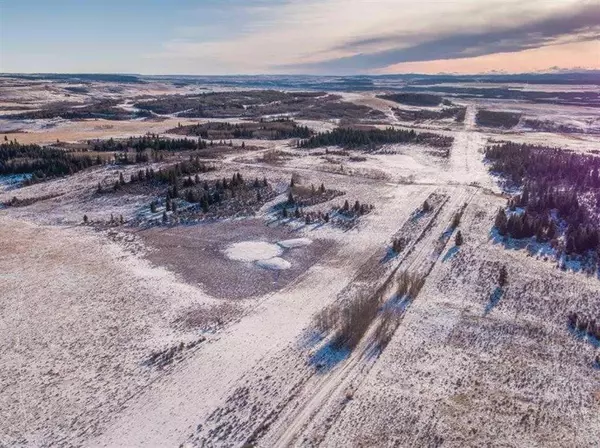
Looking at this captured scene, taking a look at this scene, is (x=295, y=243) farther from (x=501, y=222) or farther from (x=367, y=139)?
(x=367, y=139)

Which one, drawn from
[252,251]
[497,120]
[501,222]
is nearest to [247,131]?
[252,251]

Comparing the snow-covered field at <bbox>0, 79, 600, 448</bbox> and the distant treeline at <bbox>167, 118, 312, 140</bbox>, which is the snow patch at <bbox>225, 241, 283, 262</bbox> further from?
the distant treeline at <bbox>167, 118, 312, 140</bbox>

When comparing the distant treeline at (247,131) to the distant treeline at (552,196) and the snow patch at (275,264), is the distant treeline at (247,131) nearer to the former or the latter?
the distant treeline at (552,196)

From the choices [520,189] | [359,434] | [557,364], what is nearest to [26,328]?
[359,434]

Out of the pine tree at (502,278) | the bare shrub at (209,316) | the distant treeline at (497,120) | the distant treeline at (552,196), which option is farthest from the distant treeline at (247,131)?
the bare shrub at (209,316)

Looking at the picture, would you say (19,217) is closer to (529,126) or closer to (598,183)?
(598,183)

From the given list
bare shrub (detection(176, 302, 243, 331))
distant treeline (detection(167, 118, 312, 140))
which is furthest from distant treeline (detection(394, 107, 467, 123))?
bare shrub (detection(176, 302, 243, 331))

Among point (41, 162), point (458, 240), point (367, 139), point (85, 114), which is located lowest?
point (458, 240)
